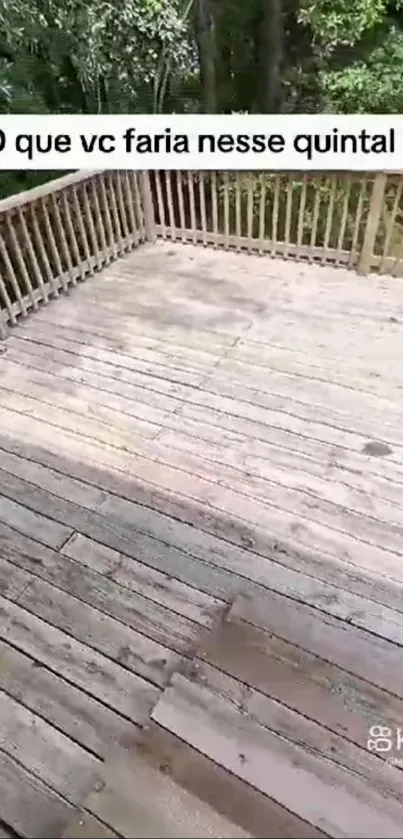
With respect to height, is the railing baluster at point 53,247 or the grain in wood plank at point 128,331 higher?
the railing baluster at point 53,247

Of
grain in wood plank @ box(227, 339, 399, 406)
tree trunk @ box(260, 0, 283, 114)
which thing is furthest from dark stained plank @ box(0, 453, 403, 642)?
tree trunk @ box(260, 0, 283, 114)

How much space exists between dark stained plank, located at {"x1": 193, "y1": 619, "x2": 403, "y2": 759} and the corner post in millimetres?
2810

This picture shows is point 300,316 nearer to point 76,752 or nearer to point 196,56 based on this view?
point 76,752

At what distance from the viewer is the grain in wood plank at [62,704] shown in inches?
65.4

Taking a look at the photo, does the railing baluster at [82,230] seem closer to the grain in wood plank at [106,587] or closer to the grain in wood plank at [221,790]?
the grain in wood plank at [106,587]

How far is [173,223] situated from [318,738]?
374 cm

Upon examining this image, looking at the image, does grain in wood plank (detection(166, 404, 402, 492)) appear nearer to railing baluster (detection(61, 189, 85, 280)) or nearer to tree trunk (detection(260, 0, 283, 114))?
railing baluster (detection(61, 189, 85, 280))

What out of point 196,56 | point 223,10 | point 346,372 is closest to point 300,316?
point 346,372

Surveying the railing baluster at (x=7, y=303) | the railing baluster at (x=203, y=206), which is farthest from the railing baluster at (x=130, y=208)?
the railing baluster at (x=7, y=303)

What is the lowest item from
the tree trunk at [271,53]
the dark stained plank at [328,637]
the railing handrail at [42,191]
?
the dark stained plank at [328,637]

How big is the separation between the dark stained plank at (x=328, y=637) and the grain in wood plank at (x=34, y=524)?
76 centimetres

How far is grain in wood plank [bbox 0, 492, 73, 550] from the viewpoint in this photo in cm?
226

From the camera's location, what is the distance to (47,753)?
1.64 m

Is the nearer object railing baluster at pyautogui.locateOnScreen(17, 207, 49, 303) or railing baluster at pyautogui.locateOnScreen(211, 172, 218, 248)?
railing baluster at pyautogui.locateOnScreen(17, 207, 49, 303)
